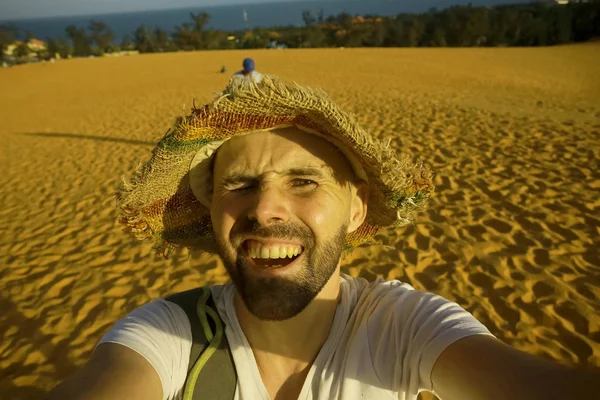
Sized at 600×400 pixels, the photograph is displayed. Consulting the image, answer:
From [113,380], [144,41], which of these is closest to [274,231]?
[113,380]

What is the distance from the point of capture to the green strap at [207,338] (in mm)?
1149

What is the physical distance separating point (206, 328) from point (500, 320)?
277 cm

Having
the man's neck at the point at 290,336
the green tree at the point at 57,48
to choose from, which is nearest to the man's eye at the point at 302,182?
the man's neck at the point at 290,336

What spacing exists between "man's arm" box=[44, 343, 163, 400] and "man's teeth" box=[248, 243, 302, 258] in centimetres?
46

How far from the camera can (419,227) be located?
4621 mm

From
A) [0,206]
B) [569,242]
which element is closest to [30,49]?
[0,206]

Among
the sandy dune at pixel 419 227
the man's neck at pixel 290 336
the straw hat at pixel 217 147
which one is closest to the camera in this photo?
the straw hat at pixel 217 147

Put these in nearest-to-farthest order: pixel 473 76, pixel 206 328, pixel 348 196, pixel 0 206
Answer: pixel 206 328 < pixel 348 196 < pixel 0 206 < pixel 473 76

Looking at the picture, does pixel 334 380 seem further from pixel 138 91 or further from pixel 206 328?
pixel 138 91

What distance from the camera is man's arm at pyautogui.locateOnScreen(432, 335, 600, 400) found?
0.90m

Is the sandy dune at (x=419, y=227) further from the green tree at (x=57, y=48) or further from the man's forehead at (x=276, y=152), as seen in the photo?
the green tree at (x=57, y=48)

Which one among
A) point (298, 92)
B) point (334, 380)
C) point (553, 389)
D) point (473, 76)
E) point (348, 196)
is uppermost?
point (298, 92)

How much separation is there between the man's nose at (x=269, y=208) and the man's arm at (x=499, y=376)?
63 cm

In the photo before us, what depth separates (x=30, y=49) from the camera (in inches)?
1174
